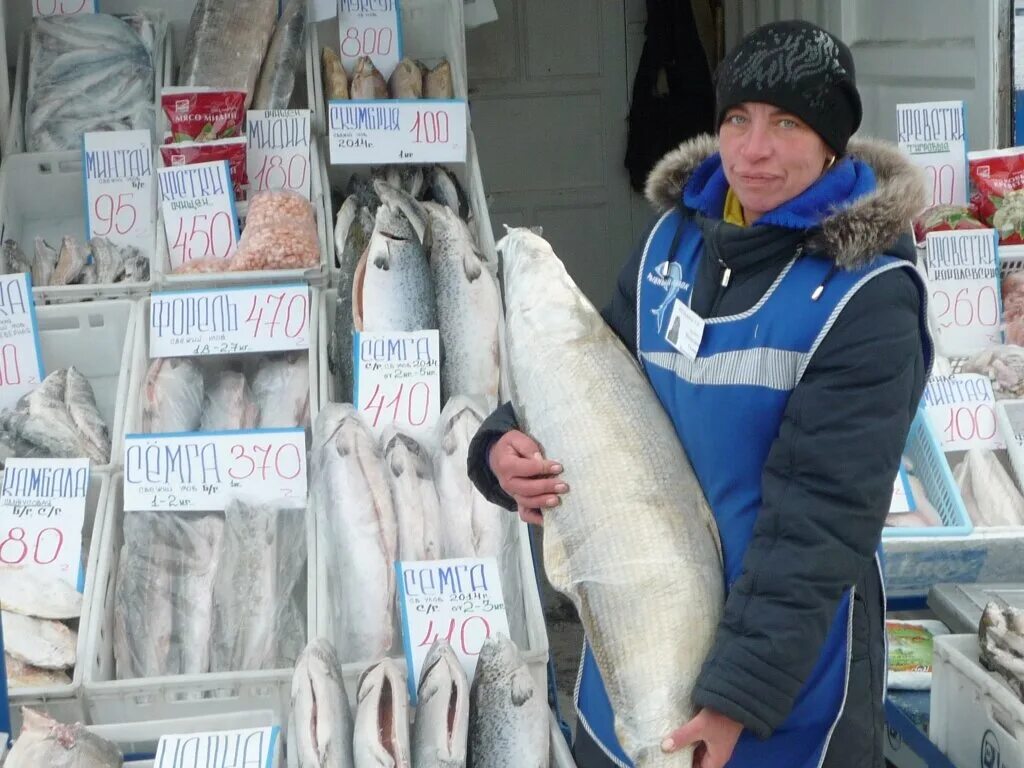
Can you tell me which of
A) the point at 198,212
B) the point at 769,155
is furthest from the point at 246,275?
the point at 769,155

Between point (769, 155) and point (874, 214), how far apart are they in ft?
0.52

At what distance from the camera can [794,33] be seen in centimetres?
167

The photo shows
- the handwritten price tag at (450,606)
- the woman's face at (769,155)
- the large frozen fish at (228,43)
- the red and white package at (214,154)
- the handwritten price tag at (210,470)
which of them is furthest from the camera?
the large frozen fish at (228,43)

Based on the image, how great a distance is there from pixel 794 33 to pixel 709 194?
0.28m

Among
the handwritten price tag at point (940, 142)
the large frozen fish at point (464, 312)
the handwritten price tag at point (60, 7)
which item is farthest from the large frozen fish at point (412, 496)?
the handwritten price tag at point (60, 7)

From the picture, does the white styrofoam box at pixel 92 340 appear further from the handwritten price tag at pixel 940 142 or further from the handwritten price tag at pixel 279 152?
the handwritten price tag at pixel 940 142

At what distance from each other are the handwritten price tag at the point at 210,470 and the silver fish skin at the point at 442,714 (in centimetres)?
82

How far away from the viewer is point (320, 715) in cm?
203

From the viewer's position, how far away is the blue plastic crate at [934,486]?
2.98 m

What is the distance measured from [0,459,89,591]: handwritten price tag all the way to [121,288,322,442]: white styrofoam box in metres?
0.14

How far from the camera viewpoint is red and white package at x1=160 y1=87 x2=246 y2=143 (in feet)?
12.7

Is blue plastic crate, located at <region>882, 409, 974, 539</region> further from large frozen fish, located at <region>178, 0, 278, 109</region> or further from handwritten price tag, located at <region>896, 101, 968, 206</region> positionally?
large frozen fish, located at <region>178, 0, 278, 109</region>

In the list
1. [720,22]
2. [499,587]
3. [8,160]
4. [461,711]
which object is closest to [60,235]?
[8,160]

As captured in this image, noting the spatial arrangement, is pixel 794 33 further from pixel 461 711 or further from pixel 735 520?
pixel 461 711
